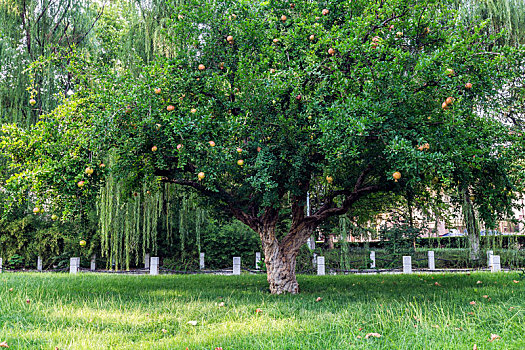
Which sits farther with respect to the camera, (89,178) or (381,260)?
(381,260)

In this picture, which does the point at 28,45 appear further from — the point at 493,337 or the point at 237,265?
the point at 493,337

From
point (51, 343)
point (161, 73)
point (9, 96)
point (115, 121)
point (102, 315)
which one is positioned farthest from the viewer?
point (9, 96)

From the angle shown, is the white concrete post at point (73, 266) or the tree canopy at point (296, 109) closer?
the tree canopy at point (296, 109)

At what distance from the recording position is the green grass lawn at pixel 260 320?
4.39 metres

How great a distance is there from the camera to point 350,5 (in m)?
7.18

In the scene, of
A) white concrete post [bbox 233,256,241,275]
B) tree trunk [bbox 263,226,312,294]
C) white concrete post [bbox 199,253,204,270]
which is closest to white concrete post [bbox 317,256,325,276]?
white concrete post [bbox 233,256,241,275]

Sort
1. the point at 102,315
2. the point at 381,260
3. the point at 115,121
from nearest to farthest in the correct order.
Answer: the point at 102,315, the point at 115,121, the point at 381,260

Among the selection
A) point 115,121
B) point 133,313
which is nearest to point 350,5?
point 115,121

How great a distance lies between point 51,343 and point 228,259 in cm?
1245

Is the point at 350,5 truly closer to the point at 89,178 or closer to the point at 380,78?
the point at 380,78

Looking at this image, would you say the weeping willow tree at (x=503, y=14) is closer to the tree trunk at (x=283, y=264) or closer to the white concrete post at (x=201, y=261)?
the tree trunk at (x=283, y=264)

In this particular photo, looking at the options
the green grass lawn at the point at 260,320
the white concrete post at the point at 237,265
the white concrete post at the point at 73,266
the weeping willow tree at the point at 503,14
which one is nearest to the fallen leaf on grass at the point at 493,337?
the green grass lawn at the point at 260,320

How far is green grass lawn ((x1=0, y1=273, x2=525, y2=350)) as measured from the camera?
14.4ft

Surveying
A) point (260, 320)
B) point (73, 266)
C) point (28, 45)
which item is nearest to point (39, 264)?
point (73, 266)
